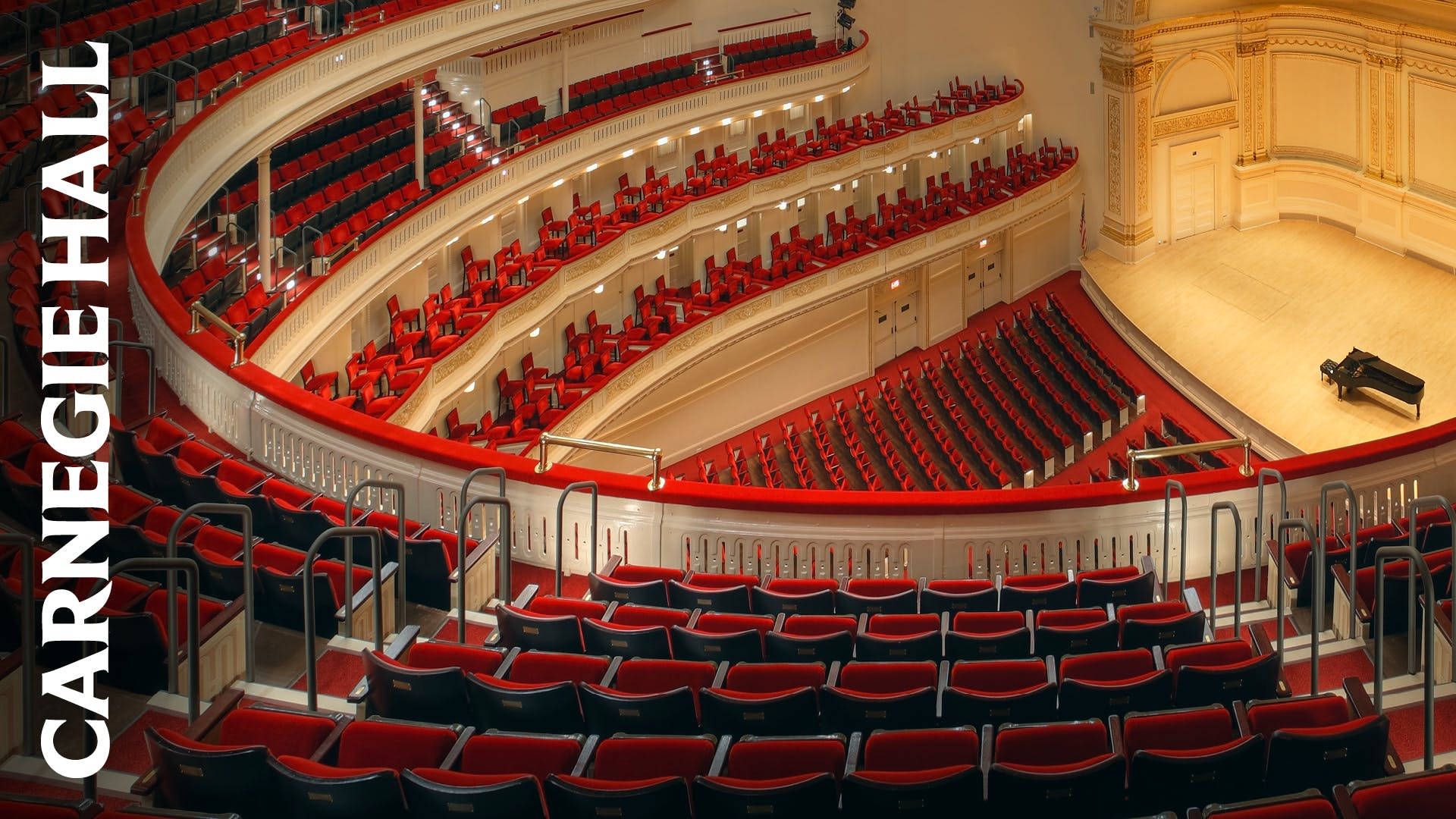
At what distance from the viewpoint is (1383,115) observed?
2380cm

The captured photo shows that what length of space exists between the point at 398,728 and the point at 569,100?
63.0 feet

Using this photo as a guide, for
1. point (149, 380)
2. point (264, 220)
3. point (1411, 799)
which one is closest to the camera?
point (1411, 799)

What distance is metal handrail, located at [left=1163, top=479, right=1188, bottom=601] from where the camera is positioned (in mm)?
8914

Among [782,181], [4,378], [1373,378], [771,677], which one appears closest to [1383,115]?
[1373,378]

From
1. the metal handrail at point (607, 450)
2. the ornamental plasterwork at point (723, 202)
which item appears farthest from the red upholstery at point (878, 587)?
the ornamental plasterwork at point (723, 202)

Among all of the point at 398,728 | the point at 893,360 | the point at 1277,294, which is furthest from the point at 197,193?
the point at 1277,294

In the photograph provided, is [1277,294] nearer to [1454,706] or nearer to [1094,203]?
[1094,203]

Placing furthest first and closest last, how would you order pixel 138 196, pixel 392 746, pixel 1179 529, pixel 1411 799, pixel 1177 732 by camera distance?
pixel 138 196, pixel 1179 529, pixel 1177 732, pixel 392 746, pixel 1411 799

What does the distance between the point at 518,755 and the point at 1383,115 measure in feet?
72.3

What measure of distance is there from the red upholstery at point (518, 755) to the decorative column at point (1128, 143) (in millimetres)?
21535

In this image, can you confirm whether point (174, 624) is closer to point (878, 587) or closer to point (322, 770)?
point (322, 770)

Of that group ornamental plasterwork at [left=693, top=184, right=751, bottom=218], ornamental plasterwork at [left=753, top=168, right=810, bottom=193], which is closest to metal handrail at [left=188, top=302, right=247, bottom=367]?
ornamental plasterwork at [left=693, top=184, right=751, bottom=218]

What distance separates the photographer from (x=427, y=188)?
19219 millimetres

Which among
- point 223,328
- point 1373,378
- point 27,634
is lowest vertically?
point 1373,378
